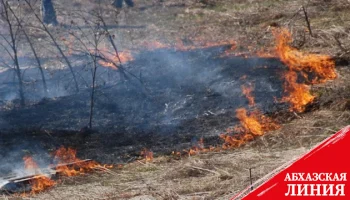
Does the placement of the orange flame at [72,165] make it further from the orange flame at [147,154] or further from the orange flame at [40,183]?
the orange flame at [147,154]

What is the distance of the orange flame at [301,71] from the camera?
1357 centimetres

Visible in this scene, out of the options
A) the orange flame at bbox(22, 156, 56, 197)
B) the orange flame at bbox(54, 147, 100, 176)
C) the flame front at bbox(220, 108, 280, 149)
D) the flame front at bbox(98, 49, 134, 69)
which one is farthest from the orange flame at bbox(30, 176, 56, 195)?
the flame front at bbox(98, 49, 134, 69)

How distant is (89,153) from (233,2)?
43.5ft

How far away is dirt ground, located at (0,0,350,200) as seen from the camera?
9.80 meters

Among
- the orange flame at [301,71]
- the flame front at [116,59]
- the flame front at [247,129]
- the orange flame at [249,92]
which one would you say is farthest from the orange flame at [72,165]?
the flame front at [116,59]

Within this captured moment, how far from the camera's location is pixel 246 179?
941 centimetres

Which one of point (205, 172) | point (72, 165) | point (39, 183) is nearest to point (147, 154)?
point (72, 165)

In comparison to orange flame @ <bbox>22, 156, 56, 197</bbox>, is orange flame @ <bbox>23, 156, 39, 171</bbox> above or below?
above

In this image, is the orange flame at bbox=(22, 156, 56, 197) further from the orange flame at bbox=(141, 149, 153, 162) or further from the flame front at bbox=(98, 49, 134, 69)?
the flame front at bbox=(98, 49, 134, 69)

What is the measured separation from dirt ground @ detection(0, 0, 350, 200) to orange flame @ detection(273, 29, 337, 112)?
239 millimetres

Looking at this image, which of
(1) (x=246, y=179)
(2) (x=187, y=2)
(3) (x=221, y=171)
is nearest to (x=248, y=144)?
(3) (x=221, y=171)

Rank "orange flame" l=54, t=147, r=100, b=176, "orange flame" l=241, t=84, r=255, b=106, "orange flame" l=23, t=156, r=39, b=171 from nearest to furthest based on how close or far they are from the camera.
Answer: "orange flame" l=54, t=147, r=100, b=176
"orange flame" l=23, t=156, r=39, b=171
"orange flame" l=241, t=84, r=255, b=106

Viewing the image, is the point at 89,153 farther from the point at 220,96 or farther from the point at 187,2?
the point at 187,2

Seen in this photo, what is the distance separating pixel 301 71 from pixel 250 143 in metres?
3.71
